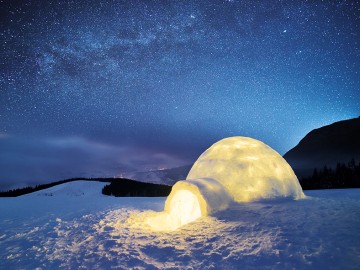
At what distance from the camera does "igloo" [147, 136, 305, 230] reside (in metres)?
7.79

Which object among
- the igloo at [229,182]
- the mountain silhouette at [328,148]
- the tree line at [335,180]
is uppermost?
the mountain silhouette at [328,148]

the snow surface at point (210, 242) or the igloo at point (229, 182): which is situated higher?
the igloo at point (229, 182)

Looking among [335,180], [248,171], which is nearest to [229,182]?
[248,171]

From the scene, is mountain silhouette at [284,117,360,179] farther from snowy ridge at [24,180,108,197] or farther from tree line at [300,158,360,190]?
snowy ridge at [24,180,108,197]

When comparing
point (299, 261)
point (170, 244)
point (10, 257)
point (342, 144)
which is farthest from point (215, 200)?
point (342, 144)

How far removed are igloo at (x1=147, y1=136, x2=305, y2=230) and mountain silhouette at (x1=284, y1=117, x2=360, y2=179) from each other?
132308mm

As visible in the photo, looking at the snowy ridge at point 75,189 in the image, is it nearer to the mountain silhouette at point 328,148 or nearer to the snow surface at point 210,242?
the snow surface at point 210,242

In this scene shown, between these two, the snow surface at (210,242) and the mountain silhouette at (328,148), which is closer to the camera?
the snow surface at (210,242)

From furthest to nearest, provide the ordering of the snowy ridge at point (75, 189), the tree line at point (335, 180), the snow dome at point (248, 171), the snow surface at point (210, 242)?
the tree line at point (335, 180), the snowy ridge at point (75, 189), the snow dome at point (248, 171), the snow surface at point (210, 242)

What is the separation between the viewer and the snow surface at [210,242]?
4.23m

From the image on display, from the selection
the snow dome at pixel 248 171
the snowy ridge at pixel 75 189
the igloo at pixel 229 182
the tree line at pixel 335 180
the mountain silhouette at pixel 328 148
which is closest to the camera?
the igloo at pixel 229 182

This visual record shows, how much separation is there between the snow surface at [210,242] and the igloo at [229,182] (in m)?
0.71

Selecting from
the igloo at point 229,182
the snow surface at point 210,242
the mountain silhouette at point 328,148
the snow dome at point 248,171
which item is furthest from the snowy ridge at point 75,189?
the mountain silhouette at point 328,148

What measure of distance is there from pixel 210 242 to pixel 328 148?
585ft
